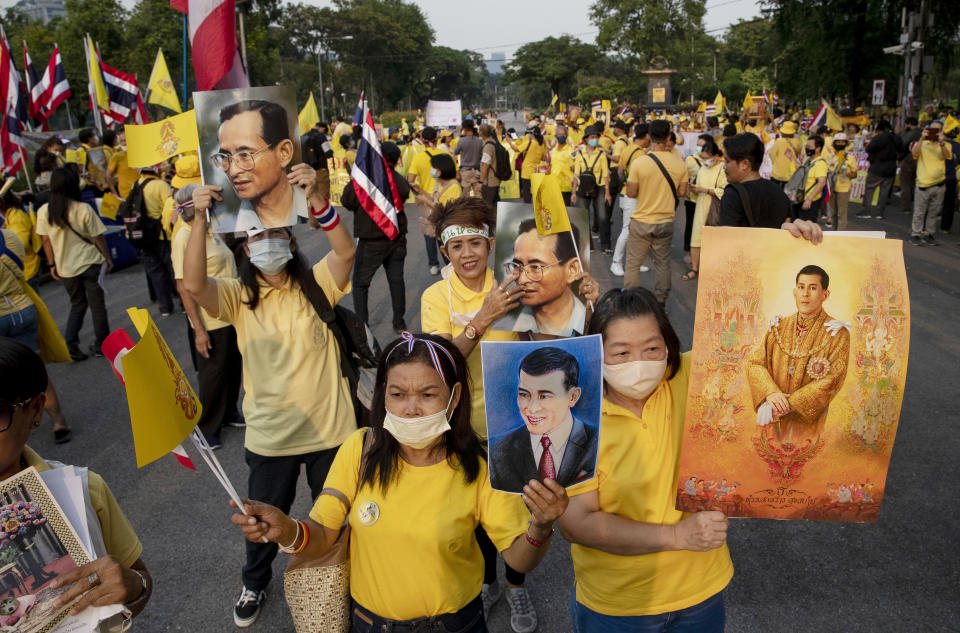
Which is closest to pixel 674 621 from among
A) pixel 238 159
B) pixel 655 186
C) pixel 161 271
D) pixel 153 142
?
pixel 238 159

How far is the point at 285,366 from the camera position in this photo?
301 cm

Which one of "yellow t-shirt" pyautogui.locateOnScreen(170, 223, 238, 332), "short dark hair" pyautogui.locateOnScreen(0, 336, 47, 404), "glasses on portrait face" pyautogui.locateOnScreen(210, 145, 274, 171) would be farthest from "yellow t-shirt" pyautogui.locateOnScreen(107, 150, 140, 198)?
"short dark hair" pyautogui.locateOnScreen(0, 336, 47, 404)

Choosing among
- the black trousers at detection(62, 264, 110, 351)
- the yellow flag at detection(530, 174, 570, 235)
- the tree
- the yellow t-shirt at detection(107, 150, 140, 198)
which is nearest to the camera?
the yellow flag at detection(530, 174, 570, 235)

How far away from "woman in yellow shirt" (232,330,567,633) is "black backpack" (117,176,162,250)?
7.07m

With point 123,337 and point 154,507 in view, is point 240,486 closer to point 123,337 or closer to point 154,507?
point 154,507

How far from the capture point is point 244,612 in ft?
10.8

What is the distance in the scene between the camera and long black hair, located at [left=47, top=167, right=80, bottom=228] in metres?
6.46

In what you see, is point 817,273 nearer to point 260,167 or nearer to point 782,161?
point 260,167

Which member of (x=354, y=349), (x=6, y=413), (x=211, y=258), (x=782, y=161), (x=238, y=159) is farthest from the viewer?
(x=782, y=161)

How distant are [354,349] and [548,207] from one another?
1.04 meters

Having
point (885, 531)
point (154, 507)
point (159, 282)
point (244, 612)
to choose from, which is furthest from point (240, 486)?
point (159, 282)

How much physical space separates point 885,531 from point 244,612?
337cm

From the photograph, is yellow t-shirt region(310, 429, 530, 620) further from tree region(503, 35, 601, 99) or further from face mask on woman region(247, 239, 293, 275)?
tree region(503, 35, 601, 99)

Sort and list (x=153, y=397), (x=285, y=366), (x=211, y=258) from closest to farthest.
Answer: (x=153, y=397) < (x=285, y=366) < (x=211, y=258)
